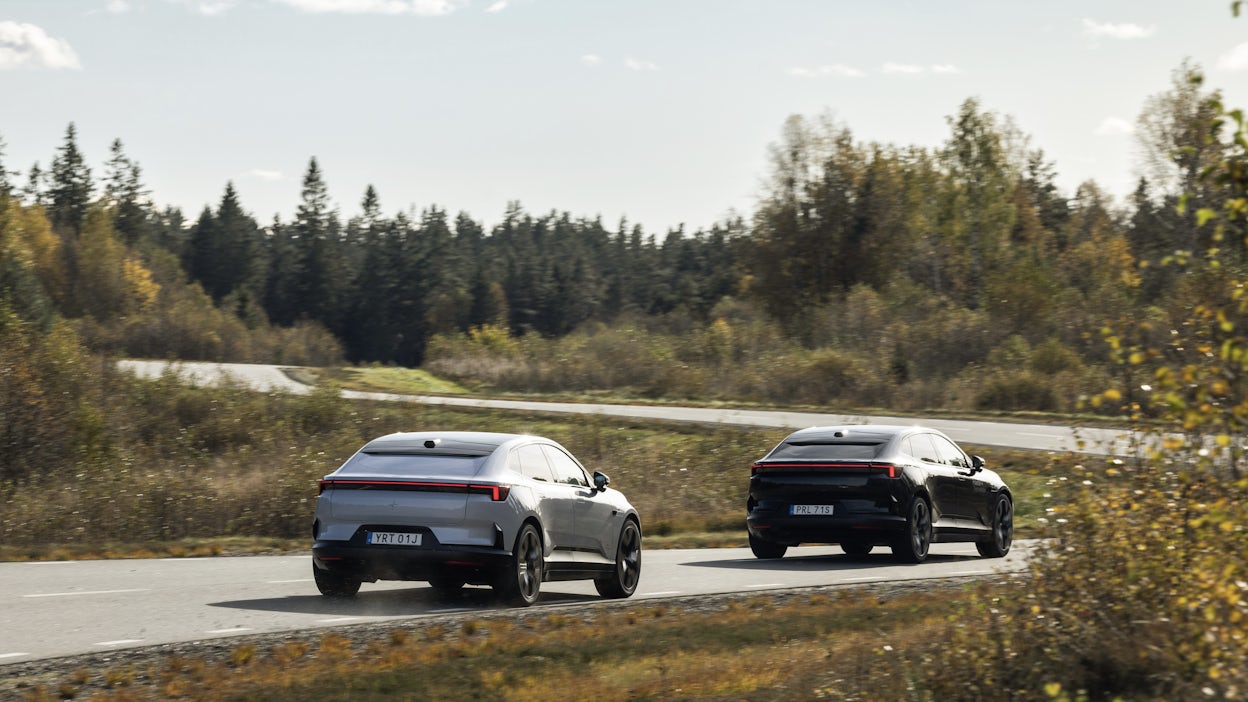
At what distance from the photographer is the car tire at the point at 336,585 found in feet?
42.5

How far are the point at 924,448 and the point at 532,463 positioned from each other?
649 centimetres

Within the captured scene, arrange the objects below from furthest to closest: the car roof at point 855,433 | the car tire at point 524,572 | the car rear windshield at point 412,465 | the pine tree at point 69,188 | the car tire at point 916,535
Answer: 1. the pine tree at point 69,188
2. the car roof at point 855,433
3. the car tire at point 916,535
4. the car rear windshield at point 412,465
5. the car tire at point 524,572

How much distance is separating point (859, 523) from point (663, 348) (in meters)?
41.7

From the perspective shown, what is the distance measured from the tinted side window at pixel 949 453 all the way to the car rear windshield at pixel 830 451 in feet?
4.72

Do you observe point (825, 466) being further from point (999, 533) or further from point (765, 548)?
point (999, 533)

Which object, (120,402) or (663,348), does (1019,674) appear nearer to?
(120,402)

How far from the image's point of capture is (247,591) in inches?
541

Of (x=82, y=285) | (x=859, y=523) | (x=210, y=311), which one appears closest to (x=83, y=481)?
(x=859, y=523)

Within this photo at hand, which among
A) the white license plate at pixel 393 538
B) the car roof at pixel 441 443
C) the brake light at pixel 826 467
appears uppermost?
the car roof at pixel 441 443

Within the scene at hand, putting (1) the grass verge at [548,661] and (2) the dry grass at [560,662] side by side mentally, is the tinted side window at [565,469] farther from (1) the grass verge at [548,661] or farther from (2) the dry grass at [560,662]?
(2) the dry grass at [560,662]

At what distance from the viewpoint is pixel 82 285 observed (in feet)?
349

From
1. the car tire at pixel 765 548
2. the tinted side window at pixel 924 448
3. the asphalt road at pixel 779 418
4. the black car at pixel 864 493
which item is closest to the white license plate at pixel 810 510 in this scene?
the black car at pixel 864 493

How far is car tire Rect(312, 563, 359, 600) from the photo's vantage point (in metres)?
13.0

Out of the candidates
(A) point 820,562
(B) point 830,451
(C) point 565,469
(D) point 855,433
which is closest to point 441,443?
(C) point 565,469
